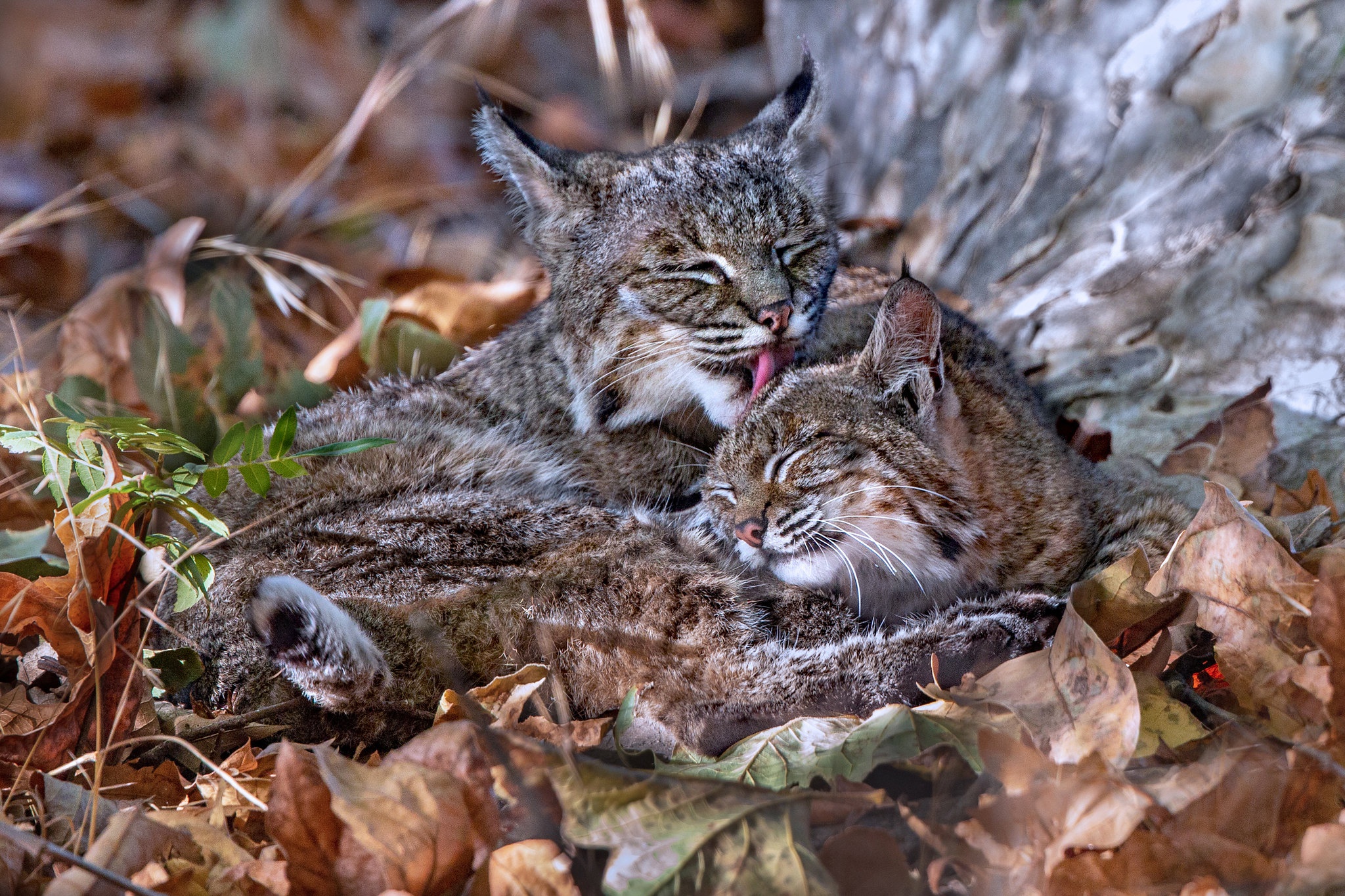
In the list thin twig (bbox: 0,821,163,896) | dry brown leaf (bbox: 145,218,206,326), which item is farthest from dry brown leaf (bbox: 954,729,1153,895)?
dry brown leaf (bbox: 145,218,206,326)

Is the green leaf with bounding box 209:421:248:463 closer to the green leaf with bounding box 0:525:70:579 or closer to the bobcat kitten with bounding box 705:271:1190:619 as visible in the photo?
the green leaf with bounding box 0:525:70:579

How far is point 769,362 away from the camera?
3.37 m

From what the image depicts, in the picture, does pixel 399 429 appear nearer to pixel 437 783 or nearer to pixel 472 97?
pixel 437 783

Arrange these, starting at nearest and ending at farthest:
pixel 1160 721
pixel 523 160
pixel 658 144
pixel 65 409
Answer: pixel 1160 721, pixel 65 409, pixel 523 160, pixel 658 144

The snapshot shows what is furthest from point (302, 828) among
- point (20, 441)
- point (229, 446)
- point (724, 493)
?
point (724, 493)

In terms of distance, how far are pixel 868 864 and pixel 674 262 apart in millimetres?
2095

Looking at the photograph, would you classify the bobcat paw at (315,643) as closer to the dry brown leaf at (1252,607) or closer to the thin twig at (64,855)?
the thin twig at (64,855)

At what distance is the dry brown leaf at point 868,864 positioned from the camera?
185cm

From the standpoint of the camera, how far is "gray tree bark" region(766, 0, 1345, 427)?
376 cm

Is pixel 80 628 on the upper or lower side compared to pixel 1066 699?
lower

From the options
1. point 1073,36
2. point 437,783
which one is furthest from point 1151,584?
point 1073,36

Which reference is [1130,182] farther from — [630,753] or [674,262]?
[630,753]

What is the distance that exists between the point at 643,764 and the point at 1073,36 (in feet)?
12.7

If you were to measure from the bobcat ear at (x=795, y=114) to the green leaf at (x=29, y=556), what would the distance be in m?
2.68
